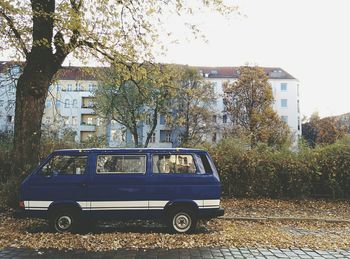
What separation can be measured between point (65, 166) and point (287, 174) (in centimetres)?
962

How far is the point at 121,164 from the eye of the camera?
10.0 metres

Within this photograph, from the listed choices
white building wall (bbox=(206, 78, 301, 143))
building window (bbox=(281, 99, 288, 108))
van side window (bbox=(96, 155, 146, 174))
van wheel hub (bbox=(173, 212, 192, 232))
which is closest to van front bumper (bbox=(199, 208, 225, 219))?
van wheel hub (bbox=(173, 212, 192, 232))

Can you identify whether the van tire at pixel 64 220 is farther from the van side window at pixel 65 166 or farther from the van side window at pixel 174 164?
the van side window at pixel 174 164

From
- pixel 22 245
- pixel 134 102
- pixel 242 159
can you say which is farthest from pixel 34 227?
pixel 134 102

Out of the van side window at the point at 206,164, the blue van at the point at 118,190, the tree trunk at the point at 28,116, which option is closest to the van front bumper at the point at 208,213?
the blue van at the point at 118,190

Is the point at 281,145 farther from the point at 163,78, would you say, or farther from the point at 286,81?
the point at 286,81

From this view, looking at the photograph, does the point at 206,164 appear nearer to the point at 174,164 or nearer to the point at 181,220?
the point at 174,164

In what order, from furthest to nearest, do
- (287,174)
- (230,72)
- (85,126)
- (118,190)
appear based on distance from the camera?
(230,72) < (85,126) < (287,174) < (118,190)

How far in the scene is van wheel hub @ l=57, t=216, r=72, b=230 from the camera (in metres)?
9.89

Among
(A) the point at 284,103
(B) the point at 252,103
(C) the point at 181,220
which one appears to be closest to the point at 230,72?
(A) the point at 284,103

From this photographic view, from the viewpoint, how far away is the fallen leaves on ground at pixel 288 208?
13.2m

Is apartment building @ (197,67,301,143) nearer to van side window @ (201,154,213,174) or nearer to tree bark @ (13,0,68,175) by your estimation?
tree bark @ (13,0,68,175)

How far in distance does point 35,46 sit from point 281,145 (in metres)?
10.7

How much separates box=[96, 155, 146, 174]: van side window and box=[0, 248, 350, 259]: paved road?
2.43 meters
